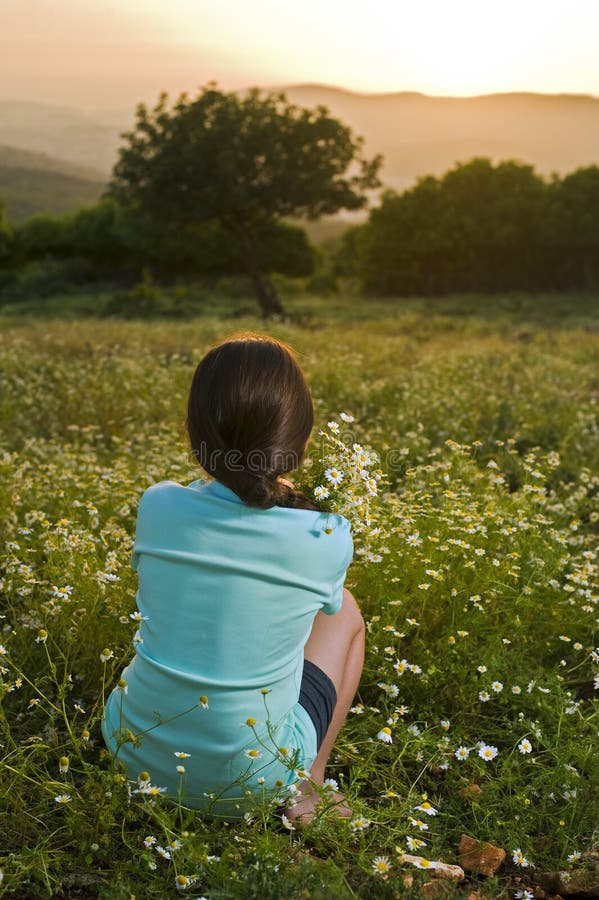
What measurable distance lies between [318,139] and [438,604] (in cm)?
2386

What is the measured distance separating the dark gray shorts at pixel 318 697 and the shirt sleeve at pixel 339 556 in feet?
1.06

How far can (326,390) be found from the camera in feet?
30.1

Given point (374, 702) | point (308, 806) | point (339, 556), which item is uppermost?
point (339, 556)

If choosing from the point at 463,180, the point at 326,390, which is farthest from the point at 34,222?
the point at 326,390

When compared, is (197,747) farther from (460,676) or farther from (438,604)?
(438,604)

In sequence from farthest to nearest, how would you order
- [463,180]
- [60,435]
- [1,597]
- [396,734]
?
[463,180], [60,435], [1,597], [396,734]

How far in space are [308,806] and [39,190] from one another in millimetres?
111605

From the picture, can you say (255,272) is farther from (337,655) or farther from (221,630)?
(221,630)

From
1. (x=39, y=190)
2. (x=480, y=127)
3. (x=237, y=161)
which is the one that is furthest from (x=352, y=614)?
(x=480, y=127)

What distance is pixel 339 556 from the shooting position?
2.63m

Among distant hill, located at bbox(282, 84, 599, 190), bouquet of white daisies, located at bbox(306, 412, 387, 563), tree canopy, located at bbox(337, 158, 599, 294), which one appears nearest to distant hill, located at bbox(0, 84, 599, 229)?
distant hill, located at bbox(282, 84, 599, 190)

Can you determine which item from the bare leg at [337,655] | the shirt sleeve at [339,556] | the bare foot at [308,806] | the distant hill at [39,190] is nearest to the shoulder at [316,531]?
the shirt sleeve at [339,556]

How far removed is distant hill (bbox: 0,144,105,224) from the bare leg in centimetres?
9244

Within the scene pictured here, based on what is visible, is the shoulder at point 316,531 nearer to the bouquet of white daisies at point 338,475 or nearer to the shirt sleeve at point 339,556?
the shirt sleeve at point 339,556
